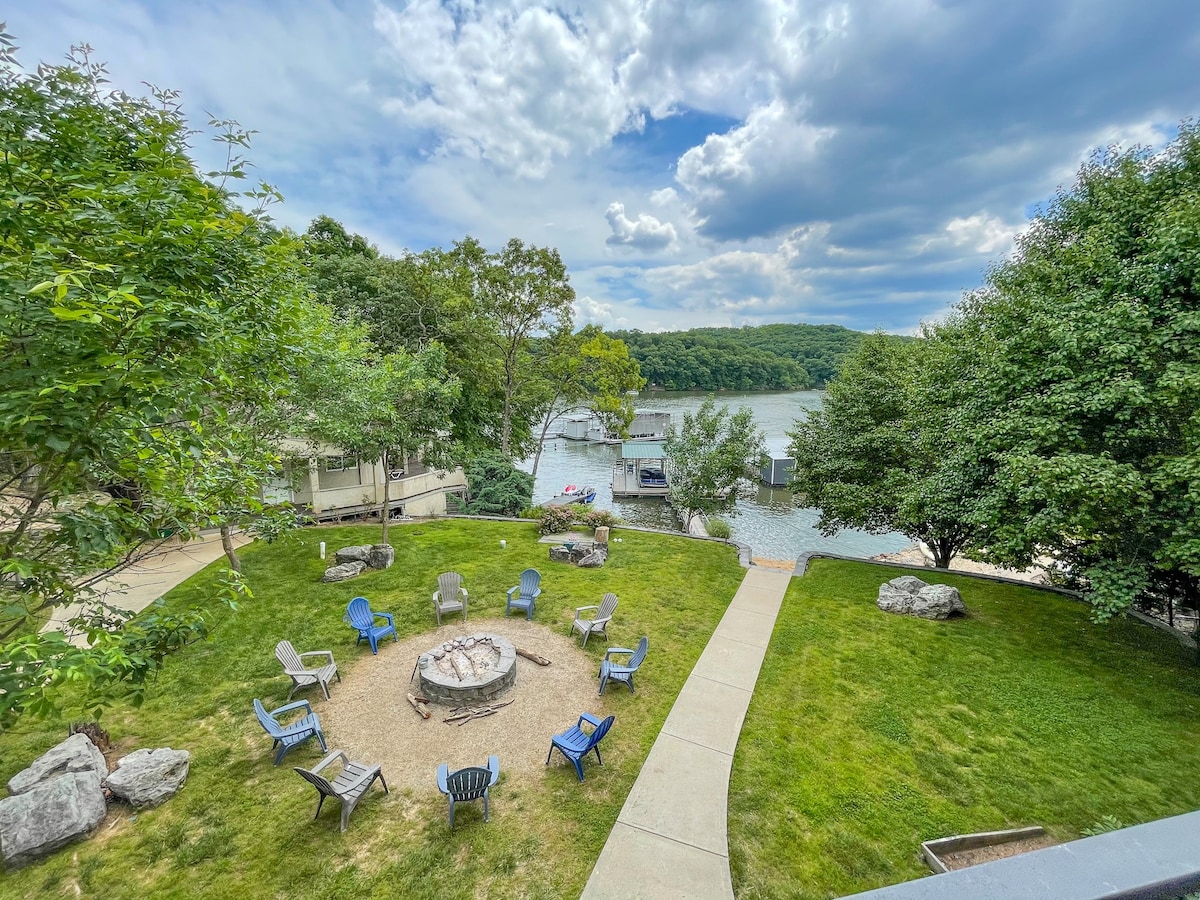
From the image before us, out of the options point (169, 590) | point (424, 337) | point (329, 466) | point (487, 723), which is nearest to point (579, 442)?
point (424, 337)

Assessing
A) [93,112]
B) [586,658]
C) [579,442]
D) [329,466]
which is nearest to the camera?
[93,112]

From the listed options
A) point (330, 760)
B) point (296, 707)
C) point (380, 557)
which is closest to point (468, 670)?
point (330, 760)

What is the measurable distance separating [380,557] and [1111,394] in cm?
1572

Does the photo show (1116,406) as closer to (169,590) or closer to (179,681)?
(179,681)

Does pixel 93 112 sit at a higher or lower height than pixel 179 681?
higher

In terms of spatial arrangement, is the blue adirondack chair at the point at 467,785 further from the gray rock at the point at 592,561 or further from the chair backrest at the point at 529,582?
the gray rock at the point at 592,561

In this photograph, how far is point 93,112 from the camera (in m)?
3.57

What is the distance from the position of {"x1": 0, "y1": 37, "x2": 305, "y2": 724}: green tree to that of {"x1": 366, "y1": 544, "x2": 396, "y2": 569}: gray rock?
9906mm

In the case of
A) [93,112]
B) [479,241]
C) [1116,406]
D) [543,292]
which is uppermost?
[479,241]

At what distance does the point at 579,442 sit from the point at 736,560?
40059 millimetres

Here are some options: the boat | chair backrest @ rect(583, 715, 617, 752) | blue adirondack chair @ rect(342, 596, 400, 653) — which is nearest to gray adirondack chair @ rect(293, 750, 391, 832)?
chair backrest @ rect(583, 715, 617, 752)

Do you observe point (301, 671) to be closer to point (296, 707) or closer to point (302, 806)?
point (296, 707)

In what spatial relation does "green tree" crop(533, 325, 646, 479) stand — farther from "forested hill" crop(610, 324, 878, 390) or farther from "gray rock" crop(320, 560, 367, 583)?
"forested hill" crop(610, 324, 878, 390)

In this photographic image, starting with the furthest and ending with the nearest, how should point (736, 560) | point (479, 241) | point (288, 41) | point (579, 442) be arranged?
point (579, 442) → point (479, 241) → point (736, 560) → point (288, 41)
